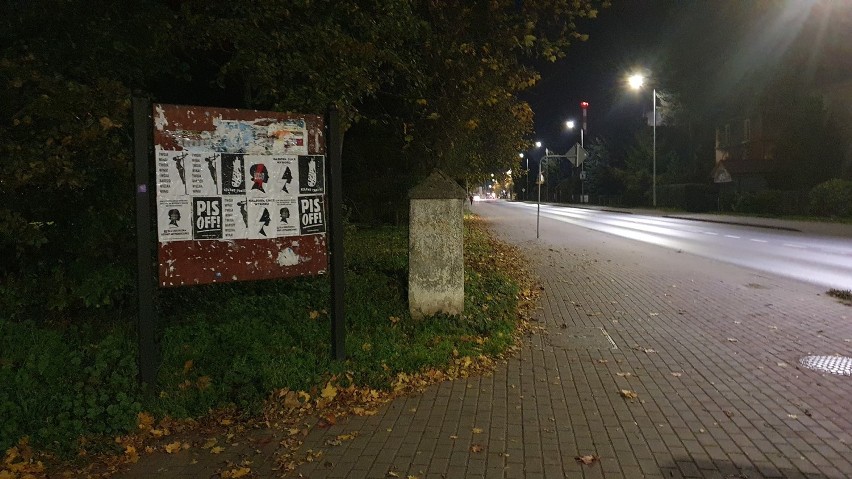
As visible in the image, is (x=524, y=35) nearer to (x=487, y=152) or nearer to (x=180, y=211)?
(x=180, y=211)

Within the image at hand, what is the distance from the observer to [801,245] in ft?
65.9

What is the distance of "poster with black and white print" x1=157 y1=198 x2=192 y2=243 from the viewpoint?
17.5 ft

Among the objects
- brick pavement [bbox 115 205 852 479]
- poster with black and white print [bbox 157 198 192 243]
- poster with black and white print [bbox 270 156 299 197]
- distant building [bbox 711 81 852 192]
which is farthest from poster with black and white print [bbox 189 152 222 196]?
distant building [bbox 711 81 852 192]

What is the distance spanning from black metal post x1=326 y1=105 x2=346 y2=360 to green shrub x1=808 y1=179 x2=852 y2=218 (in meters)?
33.8

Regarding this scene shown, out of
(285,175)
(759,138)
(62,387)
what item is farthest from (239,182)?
(759,138)

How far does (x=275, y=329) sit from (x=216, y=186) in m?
1.74

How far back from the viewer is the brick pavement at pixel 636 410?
13.7 ft

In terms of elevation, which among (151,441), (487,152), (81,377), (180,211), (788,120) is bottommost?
(151,441)

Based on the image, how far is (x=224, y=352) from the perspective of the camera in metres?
5.94

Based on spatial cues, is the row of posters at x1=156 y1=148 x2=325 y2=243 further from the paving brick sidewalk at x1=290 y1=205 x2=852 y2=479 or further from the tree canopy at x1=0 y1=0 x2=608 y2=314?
the paving brick sidewalk at x1=290 y1=205 x2=852 y2=479

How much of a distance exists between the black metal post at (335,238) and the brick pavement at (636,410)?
0.96 metres

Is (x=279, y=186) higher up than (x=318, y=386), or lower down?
higher up

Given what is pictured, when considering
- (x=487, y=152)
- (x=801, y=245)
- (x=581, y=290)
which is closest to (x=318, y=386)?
(x=581, y=290)

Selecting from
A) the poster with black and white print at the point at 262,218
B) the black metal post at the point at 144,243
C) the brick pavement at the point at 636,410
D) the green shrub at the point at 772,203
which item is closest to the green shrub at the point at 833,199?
the green shrub at the point at 772,203
